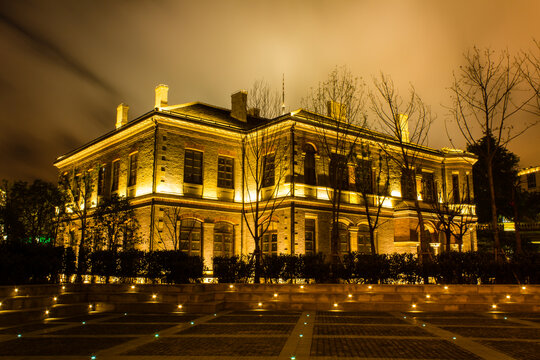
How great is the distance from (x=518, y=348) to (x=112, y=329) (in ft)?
25.8

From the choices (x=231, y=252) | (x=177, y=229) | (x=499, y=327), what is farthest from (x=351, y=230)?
(x=499, y=327)

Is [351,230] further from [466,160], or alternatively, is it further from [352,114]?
[466,160]

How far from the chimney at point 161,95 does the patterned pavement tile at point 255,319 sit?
15.5 m

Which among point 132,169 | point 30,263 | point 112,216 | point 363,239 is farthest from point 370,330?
point 132,169

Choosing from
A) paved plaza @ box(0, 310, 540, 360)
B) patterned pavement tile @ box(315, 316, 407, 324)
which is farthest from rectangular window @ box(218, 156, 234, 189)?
patterned pavement tile @ box(315, 316, 407, 324)

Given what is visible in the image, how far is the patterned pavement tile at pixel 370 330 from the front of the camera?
9.80 metres

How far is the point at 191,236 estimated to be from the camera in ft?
80.7

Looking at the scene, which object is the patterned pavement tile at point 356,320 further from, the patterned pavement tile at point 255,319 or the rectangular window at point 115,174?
the rectangular window at point 115,174

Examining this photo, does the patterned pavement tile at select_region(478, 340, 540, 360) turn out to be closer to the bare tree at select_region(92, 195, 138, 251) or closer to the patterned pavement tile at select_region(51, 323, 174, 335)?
the patterned pavement tile at select_region(51, 323, 174, 335)

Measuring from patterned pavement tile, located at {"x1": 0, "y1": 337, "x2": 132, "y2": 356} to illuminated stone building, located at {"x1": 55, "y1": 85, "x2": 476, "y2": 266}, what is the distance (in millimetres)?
13761

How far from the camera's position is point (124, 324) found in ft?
36.6

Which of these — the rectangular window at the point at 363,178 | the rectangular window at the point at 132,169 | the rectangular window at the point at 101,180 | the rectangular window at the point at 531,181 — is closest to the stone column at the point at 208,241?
the rectangular window at the point at 132,169

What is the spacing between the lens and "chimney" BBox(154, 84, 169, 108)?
1009 inches

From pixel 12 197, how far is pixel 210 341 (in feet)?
62.5
